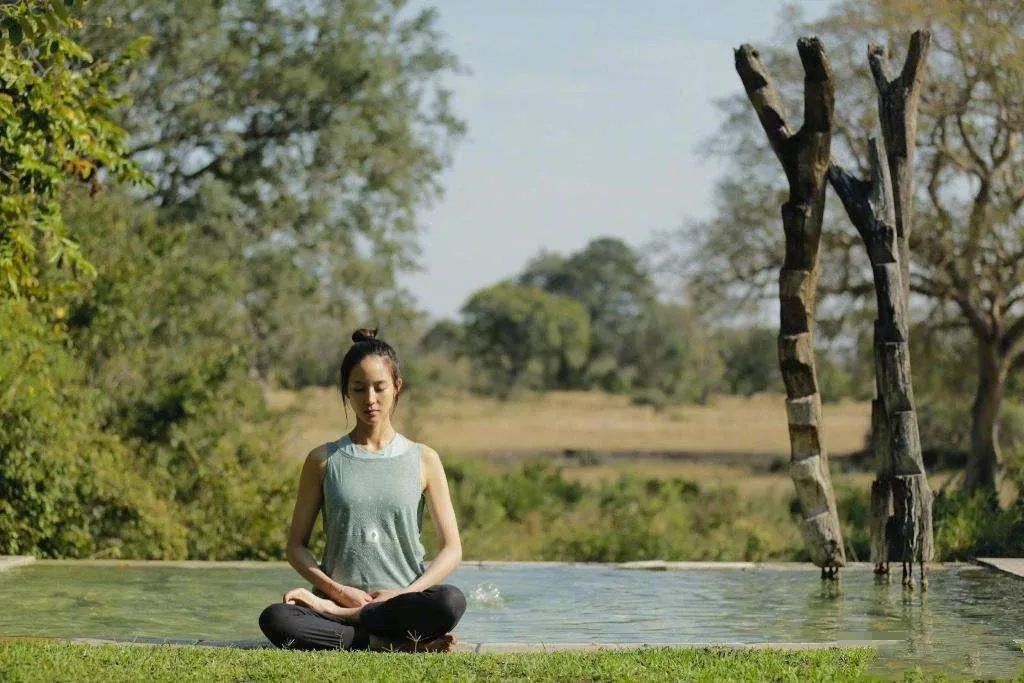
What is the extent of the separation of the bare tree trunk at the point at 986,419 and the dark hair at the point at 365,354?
20.5 metres

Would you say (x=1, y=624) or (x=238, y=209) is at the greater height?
(x=238, y=209)

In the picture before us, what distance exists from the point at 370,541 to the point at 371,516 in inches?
4.6

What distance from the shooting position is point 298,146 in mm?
27219

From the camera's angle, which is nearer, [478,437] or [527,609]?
[527,609]

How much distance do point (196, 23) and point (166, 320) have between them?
7.72m

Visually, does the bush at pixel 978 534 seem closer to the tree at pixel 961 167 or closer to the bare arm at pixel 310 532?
the bare arm at pixel 310 532

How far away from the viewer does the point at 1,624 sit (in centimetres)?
922

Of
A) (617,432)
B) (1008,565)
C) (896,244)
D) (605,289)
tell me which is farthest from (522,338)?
(896,244)

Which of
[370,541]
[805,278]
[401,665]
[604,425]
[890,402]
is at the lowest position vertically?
[604,425]

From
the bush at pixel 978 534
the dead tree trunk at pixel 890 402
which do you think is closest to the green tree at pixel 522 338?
the bush at pixel 978 534

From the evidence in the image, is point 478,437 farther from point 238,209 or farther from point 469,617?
point 469,617

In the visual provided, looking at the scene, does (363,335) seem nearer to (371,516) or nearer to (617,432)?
(371,516)

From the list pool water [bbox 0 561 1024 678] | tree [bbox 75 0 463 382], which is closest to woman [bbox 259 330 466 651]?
pool water [bbox 0 561 1024 678]

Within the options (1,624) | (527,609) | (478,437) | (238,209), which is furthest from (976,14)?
(478,437)
